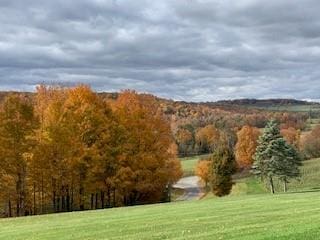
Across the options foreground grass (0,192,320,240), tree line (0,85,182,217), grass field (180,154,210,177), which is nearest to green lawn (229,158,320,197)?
grass field (180,154,210,177)

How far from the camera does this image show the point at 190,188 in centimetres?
11519

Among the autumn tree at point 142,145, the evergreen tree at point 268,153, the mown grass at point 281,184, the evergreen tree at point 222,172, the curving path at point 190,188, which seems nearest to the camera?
the autumn tree at point 142,145

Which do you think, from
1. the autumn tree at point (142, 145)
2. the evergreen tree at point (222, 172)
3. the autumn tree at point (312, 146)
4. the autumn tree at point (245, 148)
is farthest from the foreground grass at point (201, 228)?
the autumn tree at point (312, 146)

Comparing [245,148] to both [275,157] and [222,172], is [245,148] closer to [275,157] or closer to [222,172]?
[222,172]

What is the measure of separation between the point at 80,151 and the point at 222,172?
1162 inches

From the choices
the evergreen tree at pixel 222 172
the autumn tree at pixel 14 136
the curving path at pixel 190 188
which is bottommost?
the curving path at pixel 190 188

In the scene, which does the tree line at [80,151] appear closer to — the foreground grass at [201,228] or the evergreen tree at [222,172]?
the evergreen tree at [222,172]

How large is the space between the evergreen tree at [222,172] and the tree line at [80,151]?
1370 centimetres

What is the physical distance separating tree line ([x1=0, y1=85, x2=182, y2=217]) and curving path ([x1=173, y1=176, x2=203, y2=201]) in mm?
30372

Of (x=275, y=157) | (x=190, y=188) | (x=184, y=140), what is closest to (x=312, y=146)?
(x=184, y=140)

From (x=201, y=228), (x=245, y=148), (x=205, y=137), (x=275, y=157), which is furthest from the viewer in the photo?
(x=205, y=137)

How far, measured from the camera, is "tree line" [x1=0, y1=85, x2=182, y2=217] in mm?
52781

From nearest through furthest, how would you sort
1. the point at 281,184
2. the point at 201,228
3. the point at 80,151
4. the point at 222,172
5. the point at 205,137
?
1. the point at 201,228
2. the point at 80,151
3. the point at 222,172
4. the point at 281,184
5. the point at 205,137

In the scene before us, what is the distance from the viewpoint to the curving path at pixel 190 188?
9706 cm
